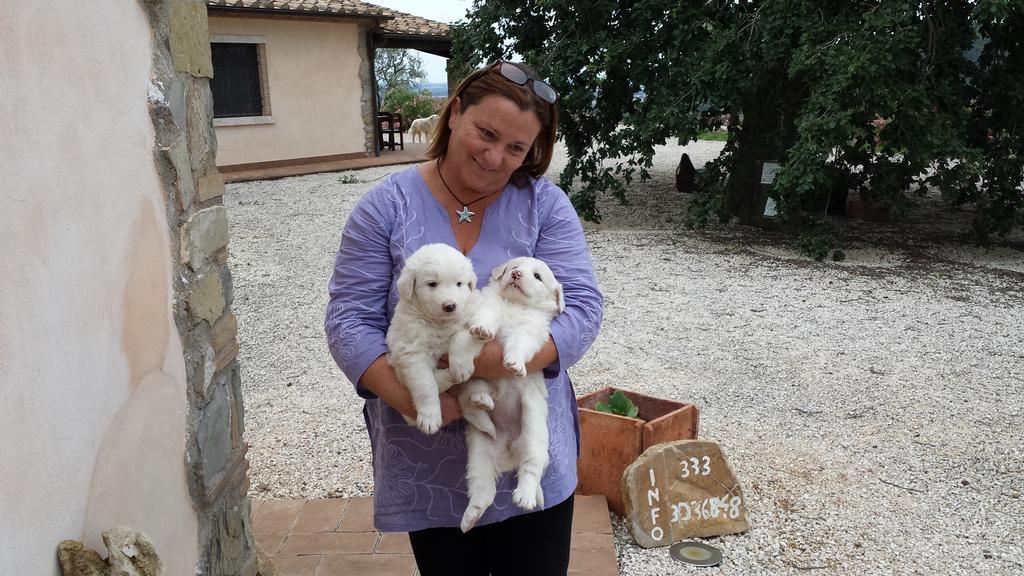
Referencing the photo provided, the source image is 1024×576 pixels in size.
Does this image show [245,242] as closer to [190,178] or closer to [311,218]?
[311,218]

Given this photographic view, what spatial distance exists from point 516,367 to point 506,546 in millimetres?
519

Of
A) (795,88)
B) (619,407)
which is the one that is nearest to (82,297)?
(619,407)

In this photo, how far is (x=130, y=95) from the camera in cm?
211

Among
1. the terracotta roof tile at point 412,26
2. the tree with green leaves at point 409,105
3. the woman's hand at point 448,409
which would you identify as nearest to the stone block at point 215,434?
the woman's hand at point 448,409

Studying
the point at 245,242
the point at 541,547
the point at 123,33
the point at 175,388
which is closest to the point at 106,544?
the point at 175,388

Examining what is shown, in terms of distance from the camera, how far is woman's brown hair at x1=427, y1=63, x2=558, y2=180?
1835mm

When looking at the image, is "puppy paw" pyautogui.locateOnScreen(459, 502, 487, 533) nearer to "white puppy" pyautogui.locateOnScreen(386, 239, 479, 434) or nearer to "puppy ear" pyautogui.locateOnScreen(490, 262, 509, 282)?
"white puppy" pyautogui.locateOnScreen(386, 239, 479, 434)

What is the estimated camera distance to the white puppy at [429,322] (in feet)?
5.84

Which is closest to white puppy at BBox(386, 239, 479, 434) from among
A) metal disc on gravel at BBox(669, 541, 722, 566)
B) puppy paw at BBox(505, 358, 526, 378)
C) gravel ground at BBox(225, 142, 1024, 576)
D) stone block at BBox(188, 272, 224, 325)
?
puppy paw at BBox(505, 358, 526, 378)

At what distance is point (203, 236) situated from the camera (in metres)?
2.52

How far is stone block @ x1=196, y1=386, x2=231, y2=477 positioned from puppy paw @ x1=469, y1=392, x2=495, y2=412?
3.51ft

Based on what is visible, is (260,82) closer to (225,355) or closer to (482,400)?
(225,355)

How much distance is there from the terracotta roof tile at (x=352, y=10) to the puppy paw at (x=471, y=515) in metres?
13.1

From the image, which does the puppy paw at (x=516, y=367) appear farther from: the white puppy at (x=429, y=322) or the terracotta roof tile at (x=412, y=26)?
the terracotta roof tile at (x=412, y=26)
